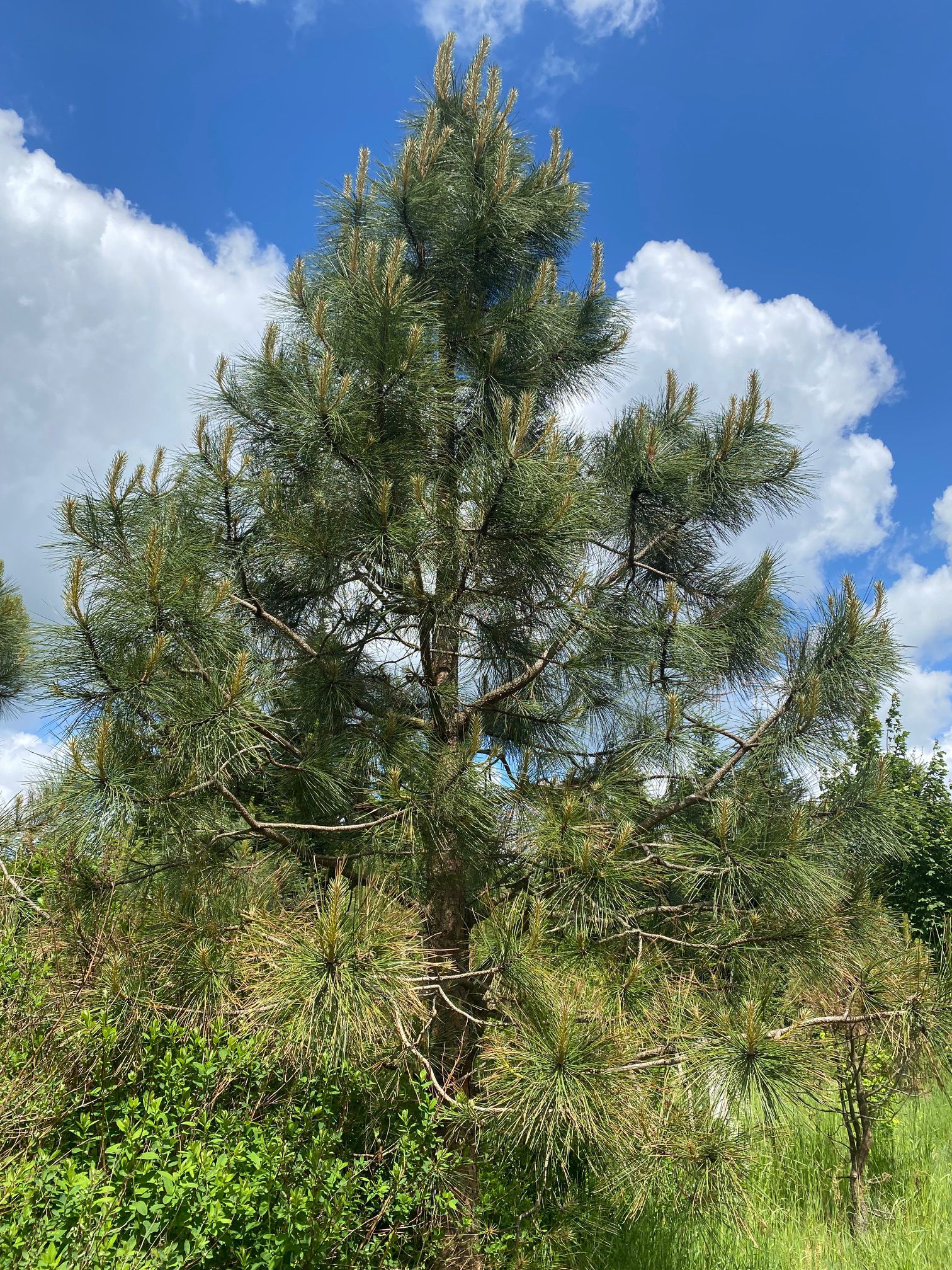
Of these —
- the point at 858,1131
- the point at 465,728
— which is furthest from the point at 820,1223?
the point at 465,728

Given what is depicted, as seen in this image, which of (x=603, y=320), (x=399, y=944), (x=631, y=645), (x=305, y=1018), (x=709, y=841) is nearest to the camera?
(x=305, y=1018)

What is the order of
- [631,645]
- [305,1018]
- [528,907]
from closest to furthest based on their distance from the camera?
[305,1018], [528,907], [631,645]

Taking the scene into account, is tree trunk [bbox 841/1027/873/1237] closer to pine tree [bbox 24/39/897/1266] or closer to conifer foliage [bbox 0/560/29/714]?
pine tree [bbox 24/39/897/1266]

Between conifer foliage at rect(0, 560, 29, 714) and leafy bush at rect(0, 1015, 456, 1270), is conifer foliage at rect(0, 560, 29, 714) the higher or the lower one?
the higher one

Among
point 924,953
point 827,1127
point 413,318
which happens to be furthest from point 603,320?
point 827,1127

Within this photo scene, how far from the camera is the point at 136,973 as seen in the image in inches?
125

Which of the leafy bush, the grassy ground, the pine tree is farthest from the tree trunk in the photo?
the leafy bush

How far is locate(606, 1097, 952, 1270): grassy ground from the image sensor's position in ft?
11.6

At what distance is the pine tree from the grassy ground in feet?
2.85

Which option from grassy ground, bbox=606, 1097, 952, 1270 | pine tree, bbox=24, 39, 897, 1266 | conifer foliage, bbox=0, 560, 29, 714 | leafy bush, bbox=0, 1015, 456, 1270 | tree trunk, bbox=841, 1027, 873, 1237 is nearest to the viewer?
leafy bush, bbox=0, 1015, 456, 1270

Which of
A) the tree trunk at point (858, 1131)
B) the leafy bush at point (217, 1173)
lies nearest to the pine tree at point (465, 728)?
the leafy bush at point (217, 1173)

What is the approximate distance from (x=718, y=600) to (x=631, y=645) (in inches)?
29.3

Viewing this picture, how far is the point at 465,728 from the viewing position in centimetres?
379

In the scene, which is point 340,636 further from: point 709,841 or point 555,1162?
point 555,1162
